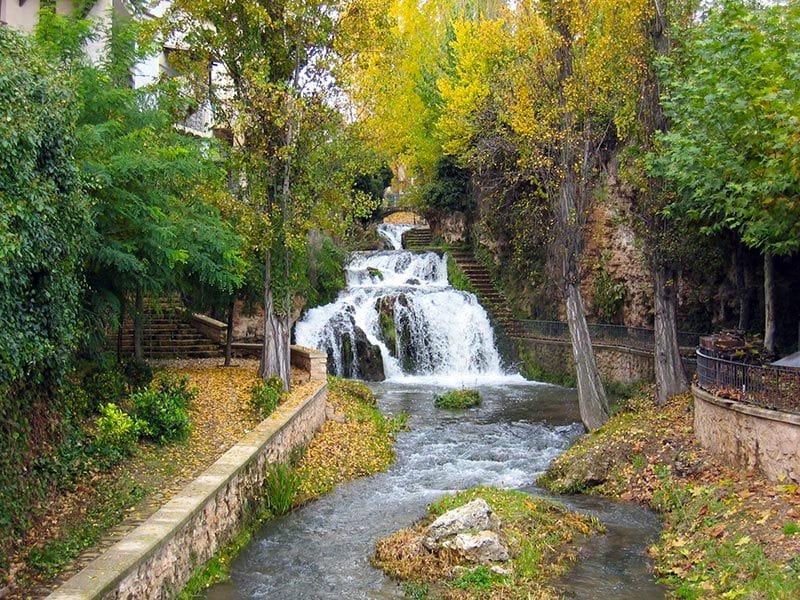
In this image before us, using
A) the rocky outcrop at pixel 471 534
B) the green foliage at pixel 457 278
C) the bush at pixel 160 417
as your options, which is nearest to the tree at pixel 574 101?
the rocky outcrop at pixel 471 534

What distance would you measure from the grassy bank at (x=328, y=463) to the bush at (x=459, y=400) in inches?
79.7

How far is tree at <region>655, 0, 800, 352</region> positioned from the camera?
9.80 metres

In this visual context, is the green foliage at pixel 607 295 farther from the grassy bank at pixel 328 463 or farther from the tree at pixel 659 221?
the grassy bank at pixel 328 463

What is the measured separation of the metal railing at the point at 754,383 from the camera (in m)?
10.1

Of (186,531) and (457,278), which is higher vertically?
(457,278)

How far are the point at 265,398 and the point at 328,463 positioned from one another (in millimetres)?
1889

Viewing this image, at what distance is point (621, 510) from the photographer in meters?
11.3

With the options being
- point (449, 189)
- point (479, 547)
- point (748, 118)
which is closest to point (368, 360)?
point (449, 189)

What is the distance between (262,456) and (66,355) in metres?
3.54

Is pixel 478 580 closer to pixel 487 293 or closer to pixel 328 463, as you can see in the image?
pixel 328 463

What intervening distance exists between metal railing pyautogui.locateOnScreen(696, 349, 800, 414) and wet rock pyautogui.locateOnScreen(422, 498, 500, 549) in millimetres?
4400

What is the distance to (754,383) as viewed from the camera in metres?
10.9

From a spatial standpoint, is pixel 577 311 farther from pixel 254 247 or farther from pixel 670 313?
pixel 254 247

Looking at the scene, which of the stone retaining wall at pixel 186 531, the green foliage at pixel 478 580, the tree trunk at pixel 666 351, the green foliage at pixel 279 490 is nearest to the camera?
the stone retaining wall at pixel 186 531
